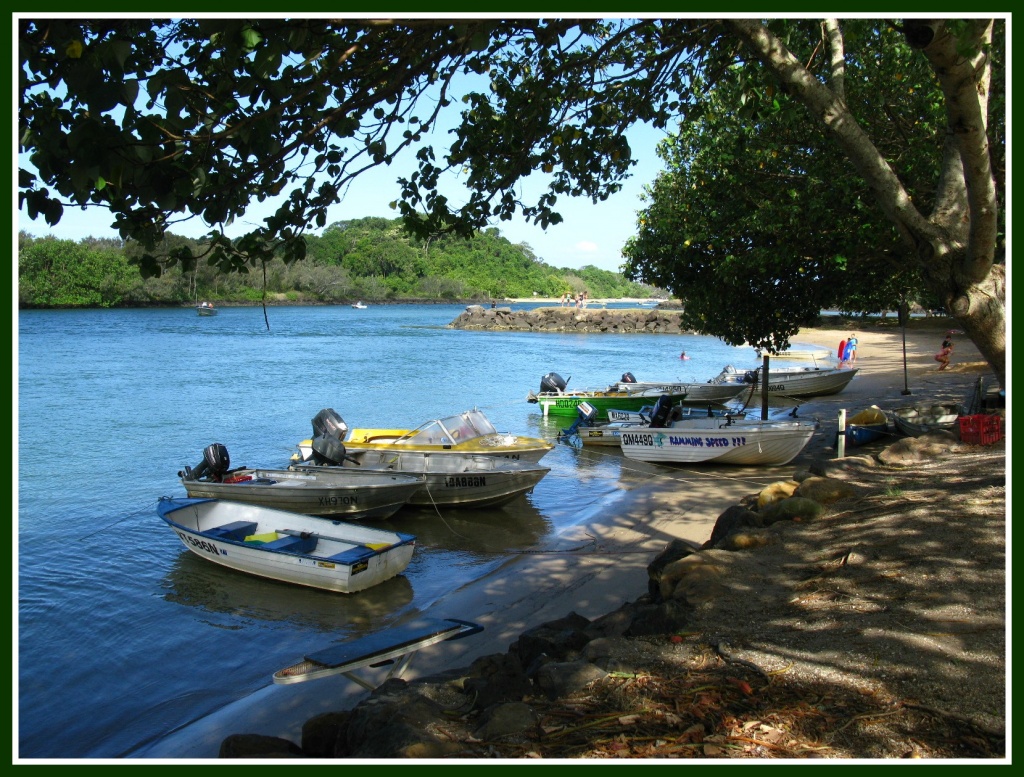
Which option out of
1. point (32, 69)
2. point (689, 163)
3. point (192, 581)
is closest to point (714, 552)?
point (32, 69)

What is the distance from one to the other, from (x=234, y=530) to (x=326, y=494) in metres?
1.94

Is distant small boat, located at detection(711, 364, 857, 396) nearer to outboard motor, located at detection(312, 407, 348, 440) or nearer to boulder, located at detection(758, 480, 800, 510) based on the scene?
outboard motor, located at detection(312, 407, 348, 440)

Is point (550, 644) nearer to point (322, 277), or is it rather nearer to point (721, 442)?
point (721, 442)

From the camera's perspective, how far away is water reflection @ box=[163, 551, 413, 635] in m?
10.2

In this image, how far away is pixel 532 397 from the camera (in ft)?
89.3

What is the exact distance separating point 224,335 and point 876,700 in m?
72.7

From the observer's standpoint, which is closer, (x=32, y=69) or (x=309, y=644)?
(x=32, y=69)

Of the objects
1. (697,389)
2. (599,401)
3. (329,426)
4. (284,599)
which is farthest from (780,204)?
(697,389)

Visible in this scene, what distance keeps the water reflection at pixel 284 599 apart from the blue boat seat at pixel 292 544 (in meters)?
0.49

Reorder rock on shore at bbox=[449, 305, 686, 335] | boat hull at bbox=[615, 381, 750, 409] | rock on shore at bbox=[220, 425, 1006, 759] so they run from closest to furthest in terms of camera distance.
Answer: rock on shore at bbox=[220, 425, 1006, 759]
boat hull at bbox=[615, 381, 750, 409]
rock on shore at bbox=[449, 305, 686, 335]

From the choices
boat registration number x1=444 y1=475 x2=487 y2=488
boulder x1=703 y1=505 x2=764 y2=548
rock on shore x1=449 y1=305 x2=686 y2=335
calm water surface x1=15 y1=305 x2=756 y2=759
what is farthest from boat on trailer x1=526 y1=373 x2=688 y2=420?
rock on shore x1=449 y1=305 x2=686 y2=335

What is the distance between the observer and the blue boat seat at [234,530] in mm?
11914

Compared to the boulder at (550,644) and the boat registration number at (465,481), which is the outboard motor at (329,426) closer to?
the boat registration number at (465,481)

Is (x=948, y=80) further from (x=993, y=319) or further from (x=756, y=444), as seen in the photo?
(x=756, y=444)
